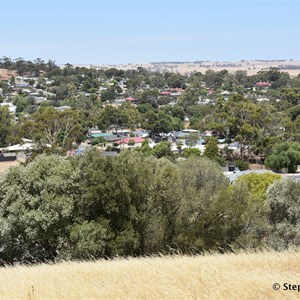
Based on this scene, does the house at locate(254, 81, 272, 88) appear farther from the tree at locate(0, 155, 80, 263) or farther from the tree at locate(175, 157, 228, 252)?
the tree at locate(0, 155, 80, 263)

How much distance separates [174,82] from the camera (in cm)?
10119

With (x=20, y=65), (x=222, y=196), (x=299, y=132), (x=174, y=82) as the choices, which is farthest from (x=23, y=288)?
(x=20, y=65)

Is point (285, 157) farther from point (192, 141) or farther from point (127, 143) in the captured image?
point (127, 143)

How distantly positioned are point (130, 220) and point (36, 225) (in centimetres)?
195

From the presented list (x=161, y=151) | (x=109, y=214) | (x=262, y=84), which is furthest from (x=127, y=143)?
(x=262, y=84)

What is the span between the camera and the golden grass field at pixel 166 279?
4867 millimetres

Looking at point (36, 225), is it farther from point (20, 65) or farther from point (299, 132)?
point (20, 65)

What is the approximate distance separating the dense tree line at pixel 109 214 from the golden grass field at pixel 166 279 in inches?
112

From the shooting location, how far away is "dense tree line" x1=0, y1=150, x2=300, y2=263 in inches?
400

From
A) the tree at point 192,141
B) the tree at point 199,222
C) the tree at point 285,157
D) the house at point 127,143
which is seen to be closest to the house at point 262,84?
the house at point 127,143

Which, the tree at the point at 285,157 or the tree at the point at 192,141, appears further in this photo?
the tree at the point at 192,141

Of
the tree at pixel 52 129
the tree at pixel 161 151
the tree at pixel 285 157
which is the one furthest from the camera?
the tree at pixel 161 151

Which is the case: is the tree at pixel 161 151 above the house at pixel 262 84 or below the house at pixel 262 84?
below

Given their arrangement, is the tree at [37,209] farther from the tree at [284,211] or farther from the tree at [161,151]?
the tree at [161,151]
